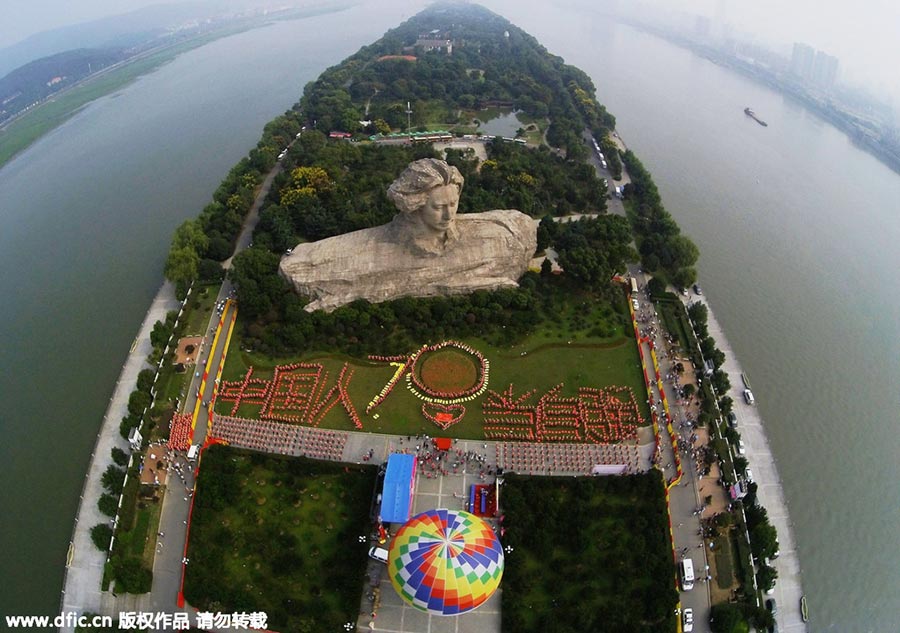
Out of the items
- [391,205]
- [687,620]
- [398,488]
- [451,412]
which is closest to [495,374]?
[451,412]

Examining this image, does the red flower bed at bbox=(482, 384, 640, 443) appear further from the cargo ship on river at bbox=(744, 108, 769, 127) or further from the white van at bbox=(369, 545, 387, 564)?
the cargo ship on river at bbox=(744, 108, 769, 127)

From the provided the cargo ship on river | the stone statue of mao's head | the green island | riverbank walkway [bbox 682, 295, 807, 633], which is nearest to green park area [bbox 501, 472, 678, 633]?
the green island

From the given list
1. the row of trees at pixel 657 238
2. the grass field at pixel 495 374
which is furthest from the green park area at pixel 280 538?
the row of trees at pixel 657 238

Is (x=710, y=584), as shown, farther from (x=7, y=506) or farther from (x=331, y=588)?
(x=7, y=506)

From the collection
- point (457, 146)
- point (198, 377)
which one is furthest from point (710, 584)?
point (457, 146)

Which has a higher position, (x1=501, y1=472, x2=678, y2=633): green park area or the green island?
the green island
